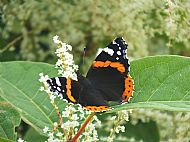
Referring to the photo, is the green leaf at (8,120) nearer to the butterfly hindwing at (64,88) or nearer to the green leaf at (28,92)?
the green leaf at (28,92)

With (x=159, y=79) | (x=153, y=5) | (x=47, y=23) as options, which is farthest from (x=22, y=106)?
(x=47, y=23)

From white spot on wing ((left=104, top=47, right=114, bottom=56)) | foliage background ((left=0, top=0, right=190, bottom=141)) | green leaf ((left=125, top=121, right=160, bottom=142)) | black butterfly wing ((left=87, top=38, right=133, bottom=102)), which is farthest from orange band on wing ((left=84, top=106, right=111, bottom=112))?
green leaf ((left=125, top=121, right=160, bottom=142))

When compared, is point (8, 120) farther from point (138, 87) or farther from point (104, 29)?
point (104, 29)

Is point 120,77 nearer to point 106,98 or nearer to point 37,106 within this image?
point 106,98

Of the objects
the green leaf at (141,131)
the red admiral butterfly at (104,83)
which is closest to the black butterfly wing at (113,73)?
the red admiral butterfly at (104,83)

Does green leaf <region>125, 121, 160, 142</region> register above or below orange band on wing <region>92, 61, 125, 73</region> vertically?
below

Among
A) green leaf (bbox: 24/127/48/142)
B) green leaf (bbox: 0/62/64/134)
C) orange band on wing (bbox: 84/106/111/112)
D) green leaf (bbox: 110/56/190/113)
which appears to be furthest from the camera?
green leaf (bbox: 24/127/48/142)

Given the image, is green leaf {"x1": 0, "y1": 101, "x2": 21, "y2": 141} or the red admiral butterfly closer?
the red admiral butterfly

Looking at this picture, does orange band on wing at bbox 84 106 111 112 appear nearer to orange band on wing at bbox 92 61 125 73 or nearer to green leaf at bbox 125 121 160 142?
orange band on wing at bbox 92 61 125 73

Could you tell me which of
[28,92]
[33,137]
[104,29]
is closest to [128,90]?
[28,92]
